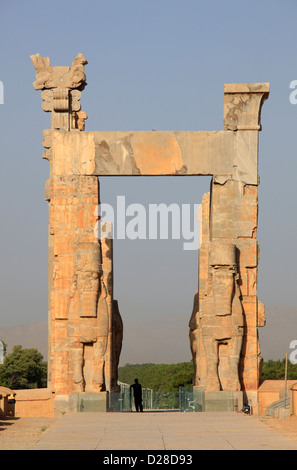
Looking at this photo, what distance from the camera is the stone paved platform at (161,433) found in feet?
37.8

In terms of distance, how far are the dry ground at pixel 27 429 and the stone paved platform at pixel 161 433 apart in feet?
1.04

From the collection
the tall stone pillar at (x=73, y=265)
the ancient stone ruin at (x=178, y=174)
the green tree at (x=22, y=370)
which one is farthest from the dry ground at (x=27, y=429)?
the green tree at (x=22, y=370)

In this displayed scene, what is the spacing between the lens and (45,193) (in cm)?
2214

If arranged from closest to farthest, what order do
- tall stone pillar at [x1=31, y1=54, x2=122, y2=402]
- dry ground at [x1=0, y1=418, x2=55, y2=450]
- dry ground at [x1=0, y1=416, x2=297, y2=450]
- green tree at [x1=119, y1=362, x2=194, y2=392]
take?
dry ground at [x1=0, y1=418, x2=55, y2=450] → dry ground at [x1=0, y1=416, x2=297, y2=450] → tall stone pillar at [x1=31, y1=54, x2=122, y2=402] → green tree at [x1=119, y1=362, x2=194, y2=392]

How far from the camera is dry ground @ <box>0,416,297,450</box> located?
12920mm

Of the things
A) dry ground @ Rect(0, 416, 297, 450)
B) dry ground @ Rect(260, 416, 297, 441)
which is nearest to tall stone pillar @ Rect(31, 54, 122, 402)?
dry ground @ Rect(0, 416, 297, 450)

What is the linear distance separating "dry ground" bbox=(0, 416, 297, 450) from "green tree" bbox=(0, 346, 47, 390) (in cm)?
2512

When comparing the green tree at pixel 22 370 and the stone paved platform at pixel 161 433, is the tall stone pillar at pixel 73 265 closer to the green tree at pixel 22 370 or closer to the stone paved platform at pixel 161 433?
the stone paved platform at pixel 161 433

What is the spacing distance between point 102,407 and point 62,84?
282 inches

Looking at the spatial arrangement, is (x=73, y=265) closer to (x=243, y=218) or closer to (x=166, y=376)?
(x=243, y=218)

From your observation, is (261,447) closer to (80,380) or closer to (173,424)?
(173,424)

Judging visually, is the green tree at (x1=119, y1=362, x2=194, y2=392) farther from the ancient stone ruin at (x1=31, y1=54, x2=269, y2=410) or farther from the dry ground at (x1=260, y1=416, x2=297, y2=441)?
the dry ground at (x1=260, y1=416, x2=297, y2=441)

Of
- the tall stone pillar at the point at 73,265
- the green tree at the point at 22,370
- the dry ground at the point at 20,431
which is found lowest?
the green tree at the point at 22,370

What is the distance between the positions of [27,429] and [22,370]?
28324 mm
